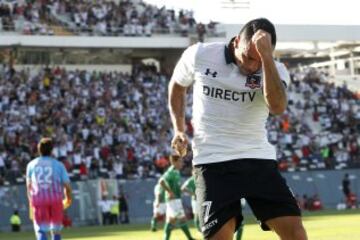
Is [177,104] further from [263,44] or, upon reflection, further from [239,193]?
[263,44]

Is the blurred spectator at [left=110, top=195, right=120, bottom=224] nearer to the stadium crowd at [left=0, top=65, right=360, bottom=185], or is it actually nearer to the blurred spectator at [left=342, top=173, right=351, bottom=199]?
the stadium crowd at [left=0, top=65, right=360, bottom=185]

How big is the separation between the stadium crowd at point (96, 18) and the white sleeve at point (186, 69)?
37682mm

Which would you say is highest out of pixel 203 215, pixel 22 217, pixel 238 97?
pixel 238 97

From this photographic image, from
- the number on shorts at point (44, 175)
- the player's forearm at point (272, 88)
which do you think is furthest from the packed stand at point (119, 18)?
the player's forearm at point (272, 88)

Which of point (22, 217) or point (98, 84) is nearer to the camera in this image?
point (22, 217)

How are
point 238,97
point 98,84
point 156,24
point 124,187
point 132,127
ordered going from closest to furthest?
point 238,97
point 124,187
point 132,127
point 98,84
point 156,24

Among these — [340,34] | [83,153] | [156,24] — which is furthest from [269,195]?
[340,34]

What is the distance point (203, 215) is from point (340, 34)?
172 ft

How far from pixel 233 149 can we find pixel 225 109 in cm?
32

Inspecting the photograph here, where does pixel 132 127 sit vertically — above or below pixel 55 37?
below

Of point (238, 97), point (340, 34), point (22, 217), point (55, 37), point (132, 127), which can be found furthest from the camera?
point (340, 34)

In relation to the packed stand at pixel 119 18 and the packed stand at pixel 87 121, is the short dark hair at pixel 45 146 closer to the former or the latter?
the packed stand at pixel 87 121

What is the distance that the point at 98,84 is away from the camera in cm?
4281

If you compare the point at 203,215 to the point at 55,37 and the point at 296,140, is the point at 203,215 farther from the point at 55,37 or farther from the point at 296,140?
the point at 55,37
